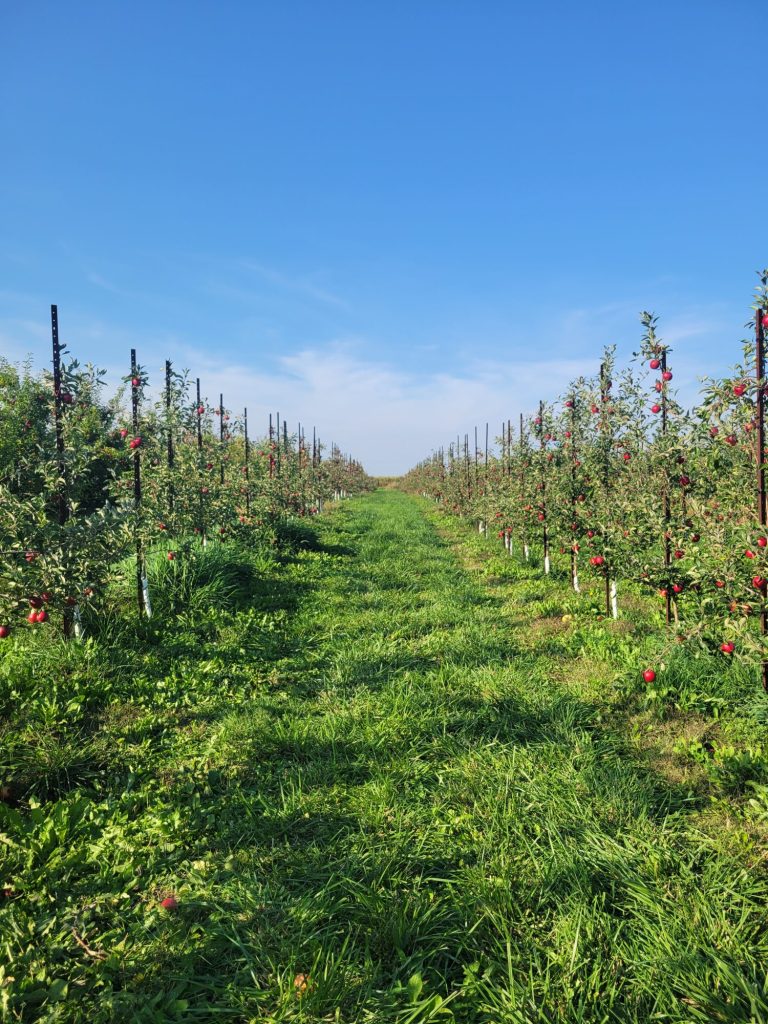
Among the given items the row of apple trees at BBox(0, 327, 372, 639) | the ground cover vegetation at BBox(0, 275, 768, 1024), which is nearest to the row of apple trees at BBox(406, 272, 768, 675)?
the ground cover vegetation at BBox(0, 275, 768, 1024)

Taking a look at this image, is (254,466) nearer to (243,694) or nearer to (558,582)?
(558,582)

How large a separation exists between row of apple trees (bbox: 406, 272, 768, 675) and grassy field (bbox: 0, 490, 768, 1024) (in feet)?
2.76

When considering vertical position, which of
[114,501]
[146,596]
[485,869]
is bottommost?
[485,869]

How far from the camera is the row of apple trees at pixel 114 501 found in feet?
16.1

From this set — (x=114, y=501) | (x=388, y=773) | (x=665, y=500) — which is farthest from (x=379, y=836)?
(x=114, y=501)

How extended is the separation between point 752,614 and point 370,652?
378cm

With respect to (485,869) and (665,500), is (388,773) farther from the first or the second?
(665,500)

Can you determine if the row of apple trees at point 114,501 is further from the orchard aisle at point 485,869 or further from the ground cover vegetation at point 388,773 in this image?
the orchard aisle at point 485,869

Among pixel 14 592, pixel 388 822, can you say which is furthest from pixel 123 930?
pixel 14 592

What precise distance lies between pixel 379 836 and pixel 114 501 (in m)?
7.69

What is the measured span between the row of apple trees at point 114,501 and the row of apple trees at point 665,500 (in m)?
5.17

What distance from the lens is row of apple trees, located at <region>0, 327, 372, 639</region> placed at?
16.1 feet

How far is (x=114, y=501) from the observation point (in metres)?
9.05

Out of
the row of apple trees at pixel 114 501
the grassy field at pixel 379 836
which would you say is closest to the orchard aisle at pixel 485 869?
the grassy field at pixel 379 836
